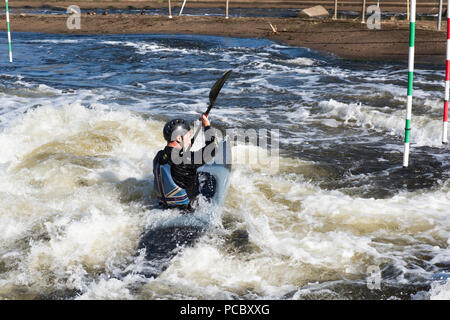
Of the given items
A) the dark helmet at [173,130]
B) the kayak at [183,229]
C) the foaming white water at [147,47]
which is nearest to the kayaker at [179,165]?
the dark helmet at [173,130]

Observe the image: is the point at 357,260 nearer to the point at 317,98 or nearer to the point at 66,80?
the point at 317,98

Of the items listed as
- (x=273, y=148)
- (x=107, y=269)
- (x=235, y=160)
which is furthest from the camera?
(x=273, y=148)

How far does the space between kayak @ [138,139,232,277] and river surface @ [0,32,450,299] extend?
0.08 ft

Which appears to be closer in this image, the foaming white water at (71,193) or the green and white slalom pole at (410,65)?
the foaming white water at (71,193)

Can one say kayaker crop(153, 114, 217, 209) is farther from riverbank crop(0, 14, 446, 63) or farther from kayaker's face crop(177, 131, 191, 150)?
riverbank crop(0, 14, 446, 63)

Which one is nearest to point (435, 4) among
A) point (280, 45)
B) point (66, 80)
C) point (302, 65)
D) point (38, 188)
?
point (280, 45)

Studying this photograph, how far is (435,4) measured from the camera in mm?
22500

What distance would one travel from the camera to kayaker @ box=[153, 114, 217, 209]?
13.9 ft

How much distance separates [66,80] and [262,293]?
940 centimetres

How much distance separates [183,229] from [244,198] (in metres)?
1.18

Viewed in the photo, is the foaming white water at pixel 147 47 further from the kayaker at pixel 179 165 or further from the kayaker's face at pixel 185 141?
the kayaker's face at pixel 185 141

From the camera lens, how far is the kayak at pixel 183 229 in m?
4.22

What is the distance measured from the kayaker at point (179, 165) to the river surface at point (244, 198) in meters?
0.19

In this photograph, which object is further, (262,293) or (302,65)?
(302,65)
